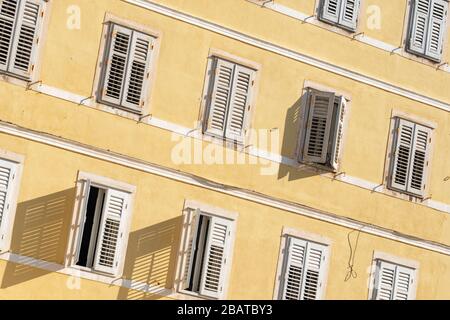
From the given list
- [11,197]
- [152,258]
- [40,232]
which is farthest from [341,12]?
[11,197]

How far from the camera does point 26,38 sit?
28.1 meters

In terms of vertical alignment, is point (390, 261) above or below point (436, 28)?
below

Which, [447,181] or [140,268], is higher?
[447,181]

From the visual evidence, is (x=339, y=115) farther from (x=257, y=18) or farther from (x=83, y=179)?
(x=83, y=179)

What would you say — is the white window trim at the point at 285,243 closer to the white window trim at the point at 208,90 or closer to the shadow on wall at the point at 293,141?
the shadow on wall at the point at 293,141

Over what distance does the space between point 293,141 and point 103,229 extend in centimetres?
472


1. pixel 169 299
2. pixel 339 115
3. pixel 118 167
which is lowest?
pixel 169 299

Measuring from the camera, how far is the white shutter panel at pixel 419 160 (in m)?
33.2

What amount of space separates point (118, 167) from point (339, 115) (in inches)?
198

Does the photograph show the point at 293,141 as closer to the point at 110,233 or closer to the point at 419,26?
the point at 419,26

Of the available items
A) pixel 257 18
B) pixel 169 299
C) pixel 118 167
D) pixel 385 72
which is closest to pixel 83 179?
pixel 118 167

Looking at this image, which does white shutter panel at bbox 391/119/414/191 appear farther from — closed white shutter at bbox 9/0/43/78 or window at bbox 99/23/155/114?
closed white shutter at bbox 9/0/43/78

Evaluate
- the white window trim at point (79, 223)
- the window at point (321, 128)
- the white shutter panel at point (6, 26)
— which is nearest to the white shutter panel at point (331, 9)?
the window at point (321, 128)

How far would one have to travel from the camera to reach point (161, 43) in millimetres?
29891
